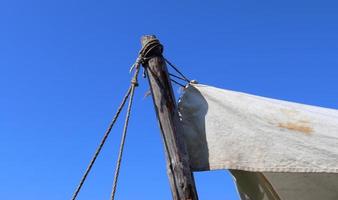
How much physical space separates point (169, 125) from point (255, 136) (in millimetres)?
637

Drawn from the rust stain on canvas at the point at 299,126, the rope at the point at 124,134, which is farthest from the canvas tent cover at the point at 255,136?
the rope at the point at 124,134

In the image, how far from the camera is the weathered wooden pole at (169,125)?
2.92m

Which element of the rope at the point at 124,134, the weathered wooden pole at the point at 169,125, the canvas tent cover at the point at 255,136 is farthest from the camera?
the rope at the point at 124,134

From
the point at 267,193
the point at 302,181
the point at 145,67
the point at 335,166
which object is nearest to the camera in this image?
the point at 335,166

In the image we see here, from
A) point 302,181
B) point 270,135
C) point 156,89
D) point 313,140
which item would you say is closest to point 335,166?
point 313,140

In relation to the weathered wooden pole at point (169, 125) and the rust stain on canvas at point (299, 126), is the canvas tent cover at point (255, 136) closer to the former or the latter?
the rust stain on canvas at point (299, 126)

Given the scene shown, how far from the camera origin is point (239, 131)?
328cm

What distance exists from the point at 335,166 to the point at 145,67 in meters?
1.57

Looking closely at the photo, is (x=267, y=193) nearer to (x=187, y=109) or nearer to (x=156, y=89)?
(x=187, y=109)

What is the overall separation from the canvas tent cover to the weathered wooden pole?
0.20 meters

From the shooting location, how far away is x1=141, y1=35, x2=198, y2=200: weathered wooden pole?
9.58ft

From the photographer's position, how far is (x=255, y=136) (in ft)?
10.5

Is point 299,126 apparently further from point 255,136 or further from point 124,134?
point 124,134

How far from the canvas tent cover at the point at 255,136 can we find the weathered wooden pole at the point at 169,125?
203mm
